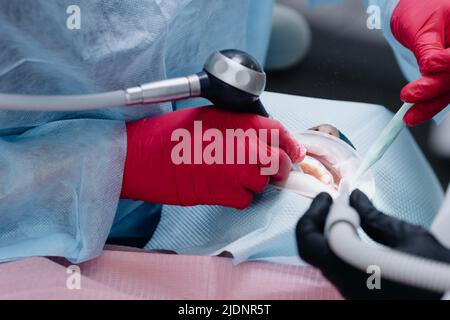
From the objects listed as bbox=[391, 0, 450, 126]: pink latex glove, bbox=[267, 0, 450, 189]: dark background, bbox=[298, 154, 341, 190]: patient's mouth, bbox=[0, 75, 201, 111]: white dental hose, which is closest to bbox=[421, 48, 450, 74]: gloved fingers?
bbox=[391, 0, 450, 126]: pink latex glove

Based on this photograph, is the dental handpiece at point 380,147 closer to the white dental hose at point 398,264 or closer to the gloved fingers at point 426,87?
the gloved fingers at point 426,87

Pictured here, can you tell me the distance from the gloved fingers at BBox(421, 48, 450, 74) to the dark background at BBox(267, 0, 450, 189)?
51 centimetres

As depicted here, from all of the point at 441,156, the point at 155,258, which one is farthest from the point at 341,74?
the point at 155,258

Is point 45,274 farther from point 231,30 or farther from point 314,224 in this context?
point 231,30

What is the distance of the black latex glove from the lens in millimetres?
587

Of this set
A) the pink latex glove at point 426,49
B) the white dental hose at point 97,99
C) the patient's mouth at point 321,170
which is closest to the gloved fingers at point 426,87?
the pink latex glove at point 426,49

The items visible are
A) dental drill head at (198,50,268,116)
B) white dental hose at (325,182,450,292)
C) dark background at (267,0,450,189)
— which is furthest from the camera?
dark background at (267,0,450,189)

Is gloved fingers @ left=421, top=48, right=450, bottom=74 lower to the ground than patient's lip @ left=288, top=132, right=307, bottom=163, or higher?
higher

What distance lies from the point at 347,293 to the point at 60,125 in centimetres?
46

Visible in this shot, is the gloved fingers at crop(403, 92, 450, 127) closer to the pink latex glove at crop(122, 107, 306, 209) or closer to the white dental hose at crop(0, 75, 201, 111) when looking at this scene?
the pink latex glove at crop(122, 107, 306, 209)

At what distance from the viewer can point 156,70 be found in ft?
2.68

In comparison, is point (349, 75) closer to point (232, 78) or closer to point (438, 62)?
point (438, 62)

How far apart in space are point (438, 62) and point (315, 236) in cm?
34
